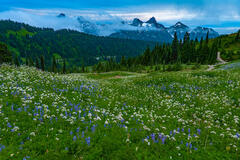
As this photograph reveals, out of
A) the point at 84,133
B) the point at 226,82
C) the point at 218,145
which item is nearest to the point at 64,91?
the point at 84,133

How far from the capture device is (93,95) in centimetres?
1062

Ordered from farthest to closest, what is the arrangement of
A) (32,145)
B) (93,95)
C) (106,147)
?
(93,95) < (106,147) < (32,145)

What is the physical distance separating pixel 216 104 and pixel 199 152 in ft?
20.8

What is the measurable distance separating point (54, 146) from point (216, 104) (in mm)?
10585

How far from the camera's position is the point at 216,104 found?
980 centimetres

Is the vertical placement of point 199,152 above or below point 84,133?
below

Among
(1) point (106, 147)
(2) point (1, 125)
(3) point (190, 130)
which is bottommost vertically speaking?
(3) point (190, 130)

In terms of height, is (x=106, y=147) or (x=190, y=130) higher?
(x=106, y=147)

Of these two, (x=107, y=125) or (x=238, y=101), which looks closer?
(x=107, y=125)

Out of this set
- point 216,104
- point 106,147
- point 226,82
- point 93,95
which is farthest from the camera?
point 226,82

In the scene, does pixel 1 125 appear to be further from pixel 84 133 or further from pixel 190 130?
pixel 190 130

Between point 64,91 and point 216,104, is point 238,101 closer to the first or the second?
point 216,104

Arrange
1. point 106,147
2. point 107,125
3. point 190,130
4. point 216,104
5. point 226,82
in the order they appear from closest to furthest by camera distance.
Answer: point 106,147 < point 107,125 < point 190,130 < point 216,104 < point 226,82

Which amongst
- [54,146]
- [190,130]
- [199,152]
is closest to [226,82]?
[190,130]
